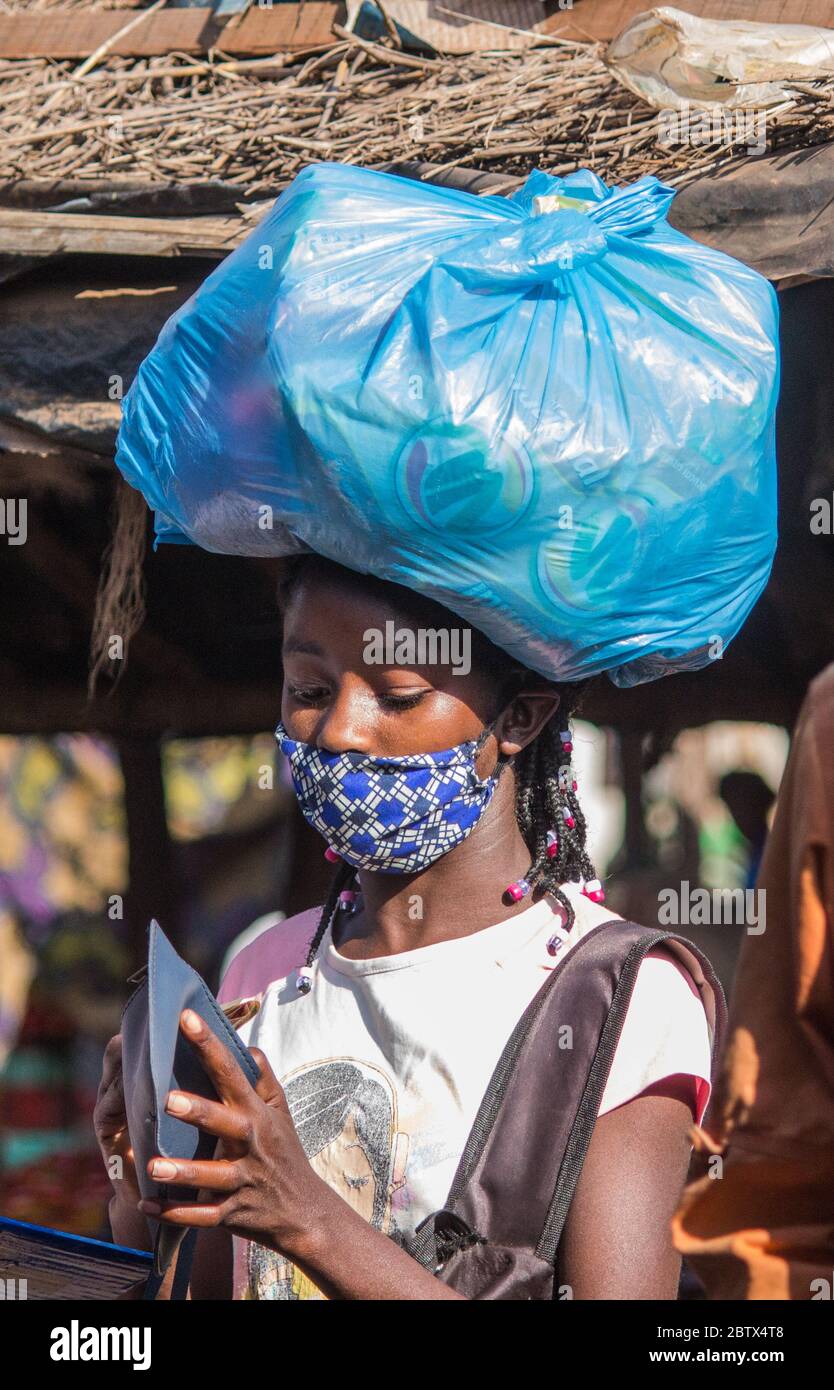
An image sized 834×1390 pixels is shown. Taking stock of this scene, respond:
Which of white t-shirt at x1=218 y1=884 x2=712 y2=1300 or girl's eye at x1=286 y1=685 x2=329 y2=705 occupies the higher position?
girl's eye at x1=286 y1=685 x2=329 y2=705

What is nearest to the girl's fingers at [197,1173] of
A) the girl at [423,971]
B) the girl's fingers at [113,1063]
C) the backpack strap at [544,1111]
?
the girl at [423,971]

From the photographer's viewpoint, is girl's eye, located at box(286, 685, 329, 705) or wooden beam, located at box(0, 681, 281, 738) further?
wooden beam, located at box(0, 681, 281, 738)

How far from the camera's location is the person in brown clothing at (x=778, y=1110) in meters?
1.29

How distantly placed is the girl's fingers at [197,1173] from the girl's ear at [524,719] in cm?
85

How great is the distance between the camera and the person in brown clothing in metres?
1.29

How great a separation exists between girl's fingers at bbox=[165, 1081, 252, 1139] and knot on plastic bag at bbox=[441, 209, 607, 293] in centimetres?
116

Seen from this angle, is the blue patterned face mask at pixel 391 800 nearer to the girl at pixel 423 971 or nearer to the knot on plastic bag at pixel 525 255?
the girl at pixel 423 971

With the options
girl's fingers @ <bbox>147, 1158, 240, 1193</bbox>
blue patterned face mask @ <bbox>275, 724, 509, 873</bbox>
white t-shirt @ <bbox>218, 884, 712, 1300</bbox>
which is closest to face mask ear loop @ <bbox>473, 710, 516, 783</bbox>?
blue patterned face mask @ <bbox>275, 724, 509, 873</bbox>

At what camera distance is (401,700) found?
86.7 inches

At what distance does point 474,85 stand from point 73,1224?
3.98 metres

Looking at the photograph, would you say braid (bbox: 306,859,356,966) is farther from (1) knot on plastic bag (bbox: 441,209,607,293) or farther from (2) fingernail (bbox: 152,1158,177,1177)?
(1) knot on plastic bag (bbox: 441,209,607,293)

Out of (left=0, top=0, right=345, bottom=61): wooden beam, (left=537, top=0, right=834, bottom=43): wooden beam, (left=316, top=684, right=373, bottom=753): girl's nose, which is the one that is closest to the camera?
(left=316, top=684, right=373, bottom=753): girl's nose

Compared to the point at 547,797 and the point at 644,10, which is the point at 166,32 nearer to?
the point at 644,10

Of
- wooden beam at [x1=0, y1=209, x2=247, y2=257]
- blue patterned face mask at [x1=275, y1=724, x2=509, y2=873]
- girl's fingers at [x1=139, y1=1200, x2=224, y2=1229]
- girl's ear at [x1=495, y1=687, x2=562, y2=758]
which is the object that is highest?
wooden beam at [x1=0, y1=209, x2=247, y2=257]
